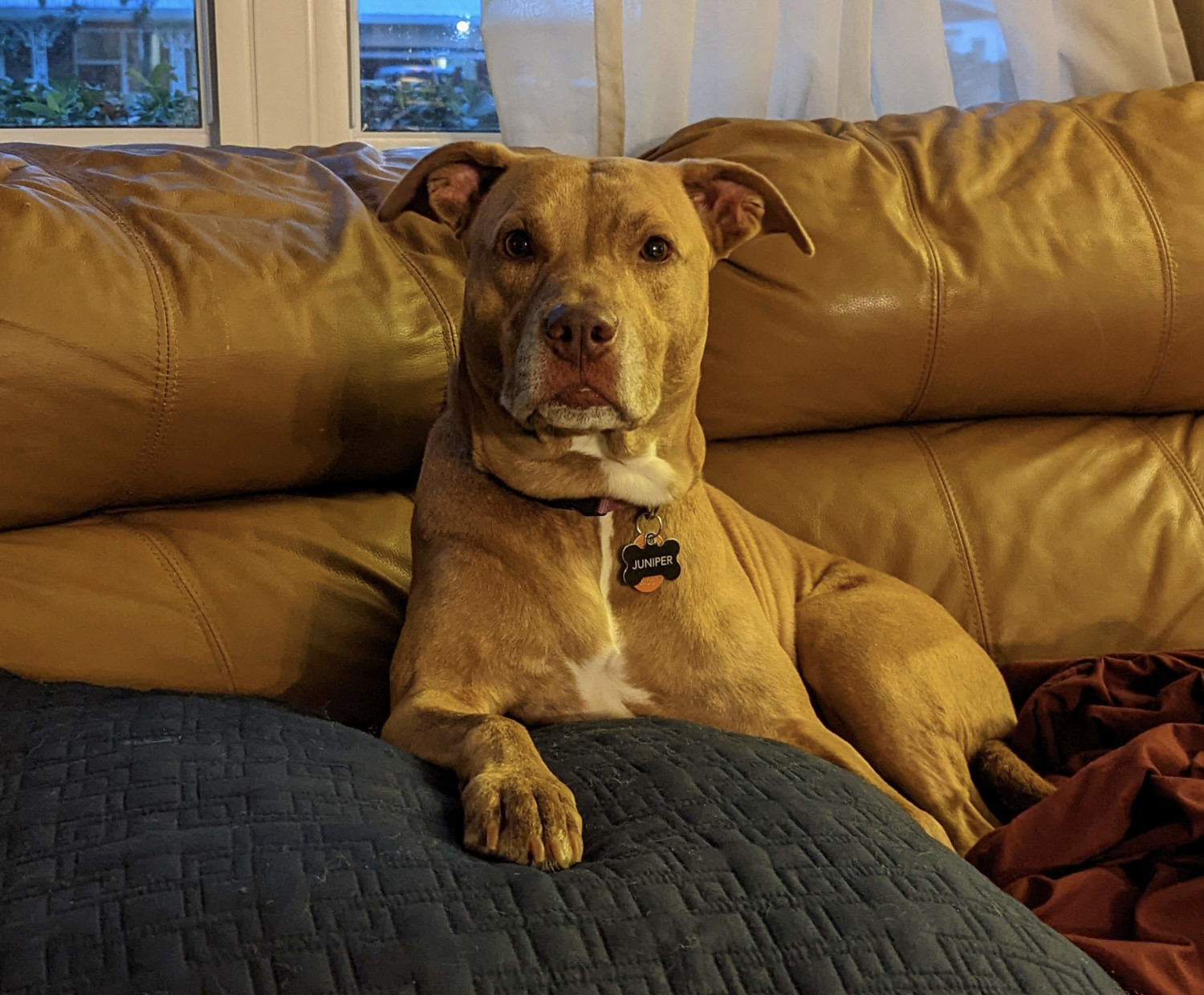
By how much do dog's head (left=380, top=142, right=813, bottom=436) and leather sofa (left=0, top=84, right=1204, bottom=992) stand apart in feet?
0.77

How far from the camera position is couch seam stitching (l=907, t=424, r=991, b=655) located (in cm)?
226

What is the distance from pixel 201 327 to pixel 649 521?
2.44 ft

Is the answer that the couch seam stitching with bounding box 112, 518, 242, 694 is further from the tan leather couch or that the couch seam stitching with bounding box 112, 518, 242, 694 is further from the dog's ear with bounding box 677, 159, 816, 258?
the dog's ear with bounding box 677, 159, 816, 258

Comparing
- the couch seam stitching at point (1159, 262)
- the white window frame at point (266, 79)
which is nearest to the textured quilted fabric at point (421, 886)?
the couch seam stitching at point (1159, 262)

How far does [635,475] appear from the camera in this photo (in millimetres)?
1824

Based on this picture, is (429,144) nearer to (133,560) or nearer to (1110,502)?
(133,560)

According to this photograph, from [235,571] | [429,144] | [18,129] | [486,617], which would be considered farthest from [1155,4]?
[18,129]

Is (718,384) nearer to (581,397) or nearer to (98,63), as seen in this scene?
(581,397)

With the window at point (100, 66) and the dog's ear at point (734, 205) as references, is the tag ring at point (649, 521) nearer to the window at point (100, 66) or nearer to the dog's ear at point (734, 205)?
the dog's ear at point (734, 205)

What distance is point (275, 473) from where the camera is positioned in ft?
6.15

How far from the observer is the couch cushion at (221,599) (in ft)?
5.48

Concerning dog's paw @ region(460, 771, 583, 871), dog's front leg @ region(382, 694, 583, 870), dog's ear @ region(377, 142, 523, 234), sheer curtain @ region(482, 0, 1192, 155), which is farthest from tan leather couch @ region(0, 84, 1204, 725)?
dog's paw @ region(460, 771, 583, 871)

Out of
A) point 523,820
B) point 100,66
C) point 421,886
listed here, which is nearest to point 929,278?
point 523,820

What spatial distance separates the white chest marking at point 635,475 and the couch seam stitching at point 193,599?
24.6 inches
